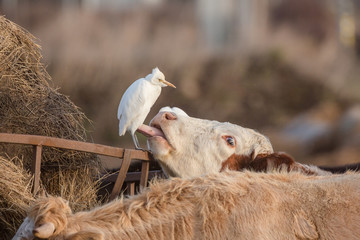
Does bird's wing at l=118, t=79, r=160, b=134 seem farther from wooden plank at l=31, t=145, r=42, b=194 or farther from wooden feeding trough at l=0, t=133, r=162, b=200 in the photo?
wooden plank at l=31, t=145, r=42, b=194

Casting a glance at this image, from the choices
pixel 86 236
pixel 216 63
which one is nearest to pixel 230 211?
pixel 86 236

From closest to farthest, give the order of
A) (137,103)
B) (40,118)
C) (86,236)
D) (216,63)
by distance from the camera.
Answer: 1. (86,236)
2. (40,118)
3. (137,103)
4. (216,63)

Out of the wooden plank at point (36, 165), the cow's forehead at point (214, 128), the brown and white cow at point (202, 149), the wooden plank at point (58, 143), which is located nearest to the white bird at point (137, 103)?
the brown and white cow at point (202, 149)

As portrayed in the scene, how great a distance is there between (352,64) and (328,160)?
27.3 feet

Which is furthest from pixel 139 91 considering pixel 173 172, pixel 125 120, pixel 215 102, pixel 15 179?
pixel 215 102

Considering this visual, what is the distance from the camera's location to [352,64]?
70.1 ft

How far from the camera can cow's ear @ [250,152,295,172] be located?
4516 mm

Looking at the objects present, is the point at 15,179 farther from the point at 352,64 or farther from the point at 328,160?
the point at 352,64

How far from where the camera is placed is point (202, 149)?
4.58m

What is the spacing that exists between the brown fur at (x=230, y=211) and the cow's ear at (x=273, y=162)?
0.92 m

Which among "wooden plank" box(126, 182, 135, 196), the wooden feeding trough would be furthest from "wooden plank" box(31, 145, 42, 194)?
"wooden plank" box(126, 182, 135, 196)

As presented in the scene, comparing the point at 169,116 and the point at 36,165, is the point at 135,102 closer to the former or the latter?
the point at 169,116

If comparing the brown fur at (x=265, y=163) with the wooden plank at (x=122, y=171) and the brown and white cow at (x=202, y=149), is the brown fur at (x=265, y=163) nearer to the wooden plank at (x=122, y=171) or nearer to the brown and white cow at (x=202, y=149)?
the brown and white cow at (x=202, y=149)

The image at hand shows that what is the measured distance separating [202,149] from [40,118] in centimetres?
113
